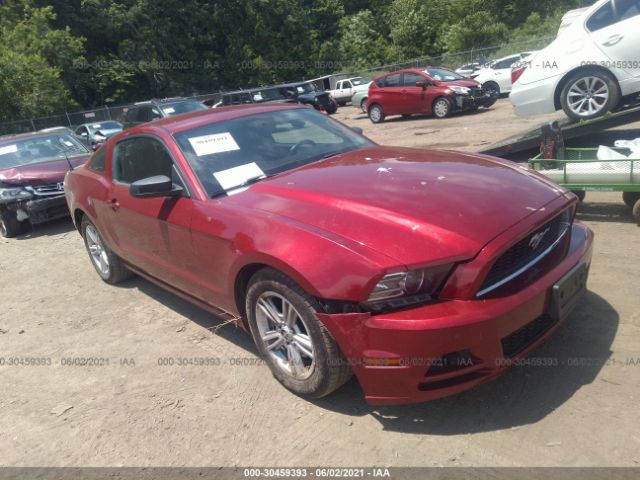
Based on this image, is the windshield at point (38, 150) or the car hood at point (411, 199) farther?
the windshield at point (38, 150)

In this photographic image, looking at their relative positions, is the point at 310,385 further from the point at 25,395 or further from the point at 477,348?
the point at 25,395

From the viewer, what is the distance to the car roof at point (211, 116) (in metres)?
3.96

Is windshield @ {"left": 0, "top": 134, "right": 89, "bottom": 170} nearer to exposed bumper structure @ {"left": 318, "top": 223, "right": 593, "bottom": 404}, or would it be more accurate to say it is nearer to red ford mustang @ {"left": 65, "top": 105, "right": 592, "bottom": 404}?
red ford mustang @ {"left": 65, "top": 105, "right": 592, "bottom": 404}

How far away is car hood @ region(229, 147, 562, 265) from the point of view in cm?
255

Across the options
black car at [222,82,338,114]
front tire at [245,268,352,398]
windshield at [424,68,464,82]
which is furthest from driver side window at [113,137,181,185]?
black car at [222,82,338,114]

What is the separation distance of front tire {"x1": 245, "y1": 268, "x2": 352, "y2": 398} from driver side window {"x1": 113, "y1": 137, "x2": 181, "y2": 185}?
1164 millimetres

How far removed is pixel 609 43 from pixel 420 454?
6.62m

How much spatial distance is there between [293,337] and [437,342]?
0.91 m

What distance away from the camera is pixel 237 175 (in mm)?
3559

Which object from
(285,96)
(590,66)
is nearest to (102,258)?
(590,66)

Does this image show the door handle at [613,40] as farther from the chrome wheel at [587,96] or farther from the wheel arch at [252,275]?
the wheel arch at [252,275]

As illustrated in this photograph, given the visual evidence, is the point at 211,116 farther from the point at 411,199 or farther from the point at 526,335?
the point at 526,335

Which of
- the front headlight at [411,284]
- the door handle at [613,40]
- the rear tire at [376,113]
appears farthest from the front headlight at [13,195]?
the rear tire at [376,113]

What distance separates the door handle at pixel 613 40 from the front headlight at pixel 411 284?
6.12 meters
